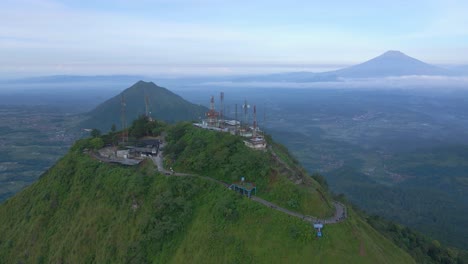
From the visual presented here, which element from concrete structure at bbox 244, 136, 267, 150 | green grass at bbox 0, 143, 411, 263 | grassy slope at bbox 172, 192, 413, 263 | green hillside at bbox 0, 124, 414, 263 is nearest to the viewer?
grassy slope at bbox 172, 192, 413, 263

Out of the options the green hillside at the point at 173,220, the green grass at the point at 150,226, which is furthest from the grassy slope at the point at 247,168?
the green grass at the point at 150,226

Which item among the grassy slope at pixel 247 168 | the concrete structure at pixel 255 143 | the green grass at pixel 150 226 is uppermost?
the concrete structure at pixel 255 143

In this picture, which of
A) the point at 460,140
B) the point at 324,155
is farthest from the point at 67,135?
the point at 460,140

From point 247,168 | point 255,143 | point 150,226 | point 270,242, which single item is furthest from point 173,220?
point 255,143

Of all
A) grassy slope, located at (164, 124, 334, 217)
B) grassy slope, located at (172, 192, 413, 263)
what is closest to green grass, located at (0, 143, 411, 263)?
grassy slope, located at (172, 192, 413, 263)

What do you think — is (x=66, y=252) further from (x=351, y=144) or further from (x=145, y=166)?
(x=351, y=144)

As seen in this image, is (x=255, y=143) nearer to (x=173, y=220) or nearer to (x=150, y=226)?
(x=173, y=220)

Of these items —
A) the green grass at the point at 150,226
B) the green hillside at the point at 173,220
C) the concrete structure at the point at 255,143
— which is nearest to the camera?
the green grass at the point at 150,226

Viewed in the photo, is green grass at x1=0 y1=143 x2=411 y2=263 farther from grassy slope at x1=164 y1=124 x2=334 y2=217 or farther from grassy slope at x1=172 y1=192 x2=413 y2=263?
grassy slope at x1=164 y1=124 x2=334 y2=217

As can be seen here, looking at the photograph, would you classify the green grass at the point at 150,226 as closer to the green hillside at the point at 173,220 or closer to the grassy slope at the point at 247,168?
the green hillside at the point at 173,220
